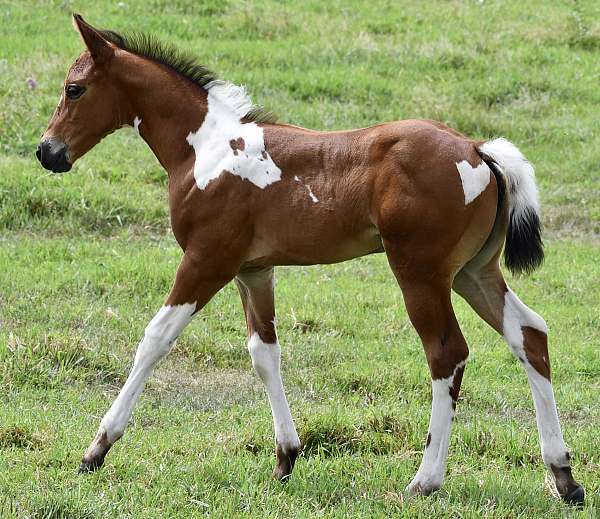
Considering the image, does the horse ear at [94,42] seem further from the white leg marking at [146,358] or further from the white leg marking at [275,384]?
the white leg marking at [275,384]

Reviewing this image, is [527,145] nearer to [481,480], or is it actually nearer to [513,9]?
[513,9]

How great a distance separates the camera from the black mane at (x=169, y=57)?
557cm

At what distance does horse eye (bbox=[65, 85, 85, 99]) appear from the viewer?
5445 mm

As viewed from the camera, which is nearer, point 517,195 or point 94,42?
point 517,195

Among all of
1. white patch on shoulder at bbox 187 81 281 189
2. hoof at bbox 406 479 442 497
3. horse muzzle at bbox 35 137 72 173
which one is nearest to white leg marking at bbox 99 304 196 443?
white patch on shoulder at bbox 187 81 281 189

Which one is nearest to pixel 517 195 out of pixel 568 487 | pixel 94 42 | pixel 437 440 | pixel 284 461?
pixel 437 440

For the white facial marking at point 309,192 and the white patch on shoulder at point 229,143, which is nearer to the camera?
the white facial marking at point 309,192

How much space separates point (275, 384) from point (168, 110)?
1452 millimetres

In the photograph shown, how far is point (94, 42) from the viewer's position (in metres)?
5.40

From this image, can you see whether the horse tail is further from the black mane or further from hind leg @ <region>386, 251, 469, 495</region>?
the black mane

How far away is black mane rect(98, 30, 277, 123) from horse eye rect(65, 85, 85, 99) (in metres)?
0.34

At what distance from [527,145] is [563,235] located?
78.3 inches

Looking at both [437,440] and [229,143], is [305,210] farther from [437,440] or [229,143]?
[437,440]

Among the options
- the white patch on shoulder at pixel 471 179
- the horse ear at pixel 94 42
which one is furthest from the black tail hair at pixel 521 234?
the horse ear at pixel 94 42
